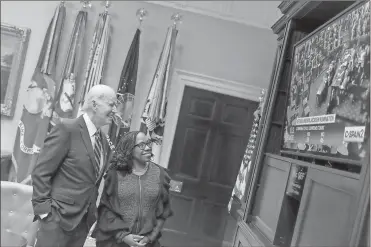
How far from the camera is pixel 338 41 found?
6.48ft

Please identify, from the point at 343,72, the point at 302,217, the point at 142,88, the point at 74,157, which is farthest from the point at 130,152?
the point at 142,88

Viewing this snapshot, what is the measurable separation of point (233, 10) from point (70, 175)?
111 inches

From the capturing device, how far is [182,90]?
4.17 meters

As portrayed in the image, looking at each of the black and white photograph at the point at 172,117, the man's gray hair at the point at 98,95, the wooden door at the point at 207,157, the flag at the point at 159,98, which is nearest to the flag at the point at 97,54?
the black and white photograph at the point at 172,117

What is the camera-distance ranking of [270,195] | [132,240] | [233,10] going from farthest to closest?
[233,10] → [270,195] → [132,240]

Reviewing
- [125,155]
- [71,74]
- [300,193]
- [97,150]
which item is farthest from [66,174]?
[71,74]

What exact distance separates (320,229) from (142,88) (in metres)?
2.73

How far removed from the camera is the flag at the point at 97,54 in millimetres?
3814

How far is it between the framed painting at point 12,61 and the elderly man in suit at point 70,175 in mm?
2315

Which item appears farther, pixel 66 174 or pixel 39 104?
pixel 39 104

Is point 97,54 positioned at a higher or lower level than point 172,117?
higher

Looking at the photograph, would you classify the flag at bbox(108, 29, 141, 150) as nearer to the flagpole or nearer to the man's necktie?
the flagpole

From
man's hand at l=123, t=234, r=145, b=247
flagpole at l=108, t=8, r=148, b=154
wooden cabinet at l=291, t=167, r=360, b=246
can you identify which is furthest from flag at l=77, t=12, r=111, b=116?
wooden cabinet at l=291, t=167, r=360, b=246

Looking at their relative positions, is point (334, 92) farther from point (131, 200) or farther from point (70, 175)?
point (70, 175)
